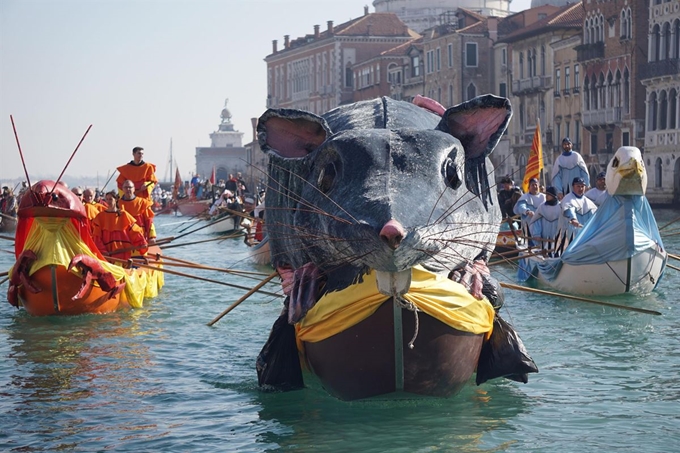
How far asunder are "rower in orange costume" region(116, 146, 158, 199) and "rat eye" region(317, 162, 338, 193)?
9.32 m

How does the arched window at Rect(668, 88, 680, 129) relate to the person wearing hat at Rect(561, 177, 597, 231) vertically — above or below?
above

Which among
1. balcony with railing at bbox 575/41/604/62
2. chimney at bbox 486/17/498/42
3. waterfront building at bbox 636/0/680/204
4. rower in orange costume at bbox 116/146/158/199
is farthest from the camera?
chimney at bbox 486/17/498/42

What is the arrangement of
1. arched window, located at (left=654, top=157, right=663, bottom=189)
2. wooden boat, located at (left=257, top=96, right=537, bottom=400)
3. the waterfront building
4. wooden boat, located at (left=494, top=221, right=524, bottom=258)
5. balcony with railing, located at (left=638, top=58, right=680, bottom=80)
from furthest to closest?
1. arched window, located at (left=654, top=157, right=663, bottom=189)
2. the waterfront building
3. balcony with railing, located at (left=638, top=58, right=680, bottom=80)
4. wooden boat, located at (left=494, top=221, right=524, bottom=258)
5. wooden boat, located at (left=257, top=96, right=537, bottom=400)

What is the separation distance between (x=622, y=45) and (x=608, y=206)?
3700cm

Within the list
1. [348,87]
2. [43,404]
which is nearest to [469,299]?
[43,404]

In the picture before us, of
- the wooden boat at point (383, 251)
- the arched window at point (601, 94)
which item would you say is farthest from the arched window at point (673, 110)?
the wooden boat at point (383, 251)

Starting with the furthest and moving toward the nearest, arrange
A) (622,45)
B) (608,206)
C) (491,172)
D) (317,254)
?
(622,45)
(608,206)
(491,172)
(317,254)

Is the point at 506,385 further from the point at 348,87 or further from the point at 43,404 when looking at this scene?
the point at 348,87

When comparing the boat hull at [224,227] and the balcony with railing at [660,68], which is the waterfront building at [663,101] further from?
the boat hull at [224,227]

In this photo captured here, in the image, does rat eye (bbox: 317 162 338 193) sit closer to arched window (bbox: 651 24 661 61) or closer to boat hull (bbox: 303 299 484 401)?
boat hull (bbox: 303 299 484 401)

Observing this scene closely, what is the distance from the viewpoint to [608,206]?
15641 millimetres

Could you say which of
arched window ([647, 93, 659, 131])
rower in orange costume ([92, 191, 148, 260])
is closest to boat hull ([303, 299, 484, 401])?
rower in orange costume ([92, 191, 148, 260])

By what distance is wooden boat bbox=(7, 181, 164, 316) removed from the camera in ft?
44.7

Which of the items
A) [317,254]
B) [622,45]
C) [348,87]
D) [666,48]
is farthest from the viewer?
[348,87]
